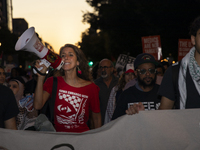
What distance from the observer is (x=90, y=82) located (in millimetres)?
4145

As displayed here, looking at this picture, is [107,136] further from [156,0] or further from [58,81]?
[156,0]

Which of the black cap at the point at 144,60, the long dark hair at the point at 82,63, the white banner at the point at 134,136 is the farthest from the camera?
the black cap at the point at 144,60

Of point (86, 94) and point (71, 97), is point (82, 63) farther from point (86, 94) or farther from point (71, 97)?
point (71, 97)

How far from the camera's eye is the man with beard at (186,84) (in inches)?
109

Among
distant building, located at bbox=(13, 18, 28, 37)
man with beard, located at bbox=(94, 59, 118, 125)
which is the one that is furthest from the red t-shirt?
distant building, located at bbox=(13, 18, 28, 37)

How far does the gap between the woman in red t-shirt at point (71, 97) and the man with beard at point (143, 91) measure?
0.35m

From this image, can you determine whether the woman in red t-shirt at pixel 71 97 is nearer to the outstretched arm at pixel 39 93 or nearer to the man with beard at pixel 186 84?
the outstretched arm at pixel 39 93

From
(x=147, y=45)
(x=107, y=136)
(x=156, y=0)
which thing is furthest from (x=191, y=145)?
(x=156, y=0)

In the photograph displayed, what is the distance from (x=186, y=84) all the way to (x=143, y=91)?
1.37 m

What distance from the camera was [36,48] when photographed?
12.1 ft

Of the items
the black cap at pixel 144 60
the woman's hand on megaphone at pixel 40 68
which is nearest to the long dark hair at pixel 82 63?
the woman's hand on megaphone at pixel 40 68

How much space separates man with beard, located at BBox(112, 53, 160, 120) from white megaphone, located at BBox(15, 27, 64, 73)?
0.95 meters

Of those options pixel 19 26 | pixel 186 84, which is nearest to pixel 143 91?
pixel 186 84

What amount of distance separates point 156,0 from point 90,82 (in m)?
16.1
